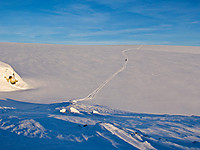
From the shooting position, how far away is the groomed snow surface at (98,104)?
2834mm

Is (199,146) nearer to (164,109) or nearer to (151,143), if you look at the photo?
(151,143)

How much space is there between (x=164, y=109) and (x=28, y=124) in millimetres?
4326

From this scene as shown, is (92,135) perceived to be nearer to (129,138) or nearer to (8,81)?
(129,138)

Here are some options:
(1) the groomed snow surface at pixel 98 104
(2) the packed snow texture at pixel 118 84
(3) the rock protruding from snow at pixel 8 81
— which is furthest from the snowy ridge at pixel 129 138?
(3) the rock protruding from snow at pixel 8 81

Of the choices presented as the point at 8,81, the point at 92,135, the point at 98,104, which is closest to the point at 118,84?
the point at 98,104

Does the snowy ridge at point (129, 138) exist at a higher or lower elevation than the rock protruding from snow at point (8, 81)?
lower

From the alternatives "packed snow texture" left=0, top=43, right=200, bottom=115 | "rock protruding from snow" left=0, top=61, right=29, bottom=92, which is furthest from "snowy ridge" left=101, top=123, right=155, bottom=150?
"rock protruding from snow" left=0, top=61, right=29, bottom=92

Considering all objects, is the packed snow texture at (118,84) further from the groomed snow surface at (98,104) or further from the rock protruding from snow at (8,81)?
the rock protruding from snow at (8,81)

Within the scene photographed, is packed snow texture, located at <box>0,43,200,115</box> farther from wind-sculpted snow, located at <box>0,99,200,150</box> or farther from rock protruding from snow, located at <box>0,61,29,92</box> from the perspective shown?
wind-sculpted snow, located at <box>0,99,200,150</box>

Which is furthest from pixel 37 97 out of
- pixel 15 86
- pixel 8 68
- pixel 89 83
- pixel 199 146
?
pixel 199 146

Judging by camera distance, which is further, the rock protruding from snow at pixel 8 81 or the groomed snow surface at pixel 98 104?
the rock protruding from snow at pixel 8 81

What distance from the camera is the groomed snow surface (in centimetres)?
283

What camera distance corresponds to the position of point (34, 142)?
106 inches

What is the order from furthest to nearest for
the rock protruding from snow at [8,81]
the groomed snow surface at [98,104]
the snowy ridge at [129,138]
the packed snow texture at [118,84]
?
the rock protruding from snow at [8,81]
the packed snow texture at [118,84]
the groomed snow surface at [98,104]
the snowy ridge at [129,138]
